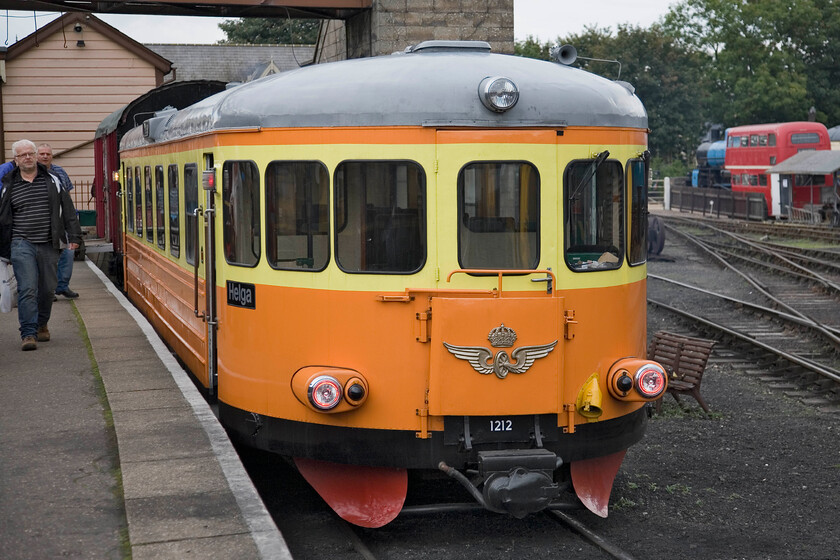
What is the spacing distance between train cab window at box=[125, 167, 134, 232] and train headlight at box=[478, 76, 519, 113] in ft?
23.1

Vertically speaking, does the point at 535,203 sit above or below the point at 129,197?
below

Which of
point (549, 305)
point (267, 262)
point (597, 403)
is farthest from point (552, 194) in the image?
point (267, 262)

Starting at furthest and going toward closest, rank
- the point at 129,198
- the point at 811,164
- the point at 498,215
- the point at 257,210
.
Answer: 1. the point at 811,164
2. the point at 129,198
3. the point at 257,210
4. the point at 498,215

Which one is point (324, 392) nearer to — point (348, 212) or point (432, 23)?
point (348, 212)

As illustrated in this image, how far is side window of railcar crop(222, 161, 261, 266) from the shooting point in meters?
6.58

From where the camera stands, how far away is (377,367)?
6.20m

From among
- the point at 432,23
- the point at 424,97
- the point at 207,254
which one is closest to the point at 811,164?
the point at 432,23

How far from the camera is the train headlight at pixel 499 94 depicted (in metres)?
6.07

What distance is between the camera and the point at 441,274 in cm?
613

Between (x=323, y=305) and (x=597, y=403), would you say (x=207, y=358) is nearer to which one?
(x=323, y=305)

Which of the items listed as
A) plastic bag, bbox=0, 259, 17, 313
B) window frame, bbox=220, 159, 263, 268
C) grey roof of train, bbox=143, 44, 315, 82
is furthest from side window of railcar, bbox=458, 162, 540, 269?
grey roof of train, bbox=143, 44, 315, 82

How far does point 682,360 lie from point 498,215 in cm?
526

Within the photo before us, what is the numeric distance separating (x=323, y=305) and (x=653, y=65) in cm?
5951

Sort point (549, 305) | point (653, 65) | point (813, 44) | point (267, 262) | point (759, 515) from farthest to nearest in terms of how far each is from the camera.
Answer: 1. point (653, 65)
2. point (813, 44)
3. point (759, 515)
4. point (267, 262)
5. point (549, 305)
